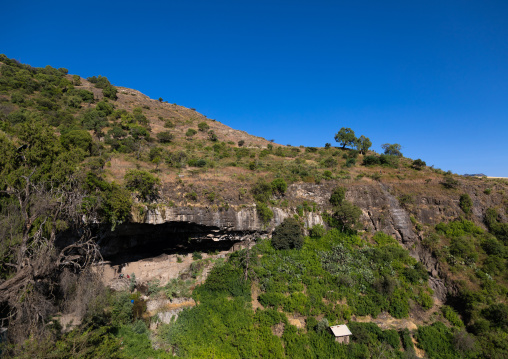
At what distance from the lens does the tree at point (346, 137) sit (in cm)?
5122

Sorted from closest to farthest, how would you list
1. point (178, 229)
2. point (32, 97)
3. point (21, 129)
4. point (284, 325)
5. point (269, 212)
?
1. point (21, 129)
2. point (284, 325)
3. point (178, 229)
4. point (269, 212)
5. point (32, 97)

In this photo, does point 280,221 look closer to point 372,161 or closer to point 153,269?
point 153,269

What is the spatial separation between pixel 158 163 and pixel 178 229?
12226 millimetres

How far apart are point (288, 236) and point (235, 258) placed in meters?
5.70

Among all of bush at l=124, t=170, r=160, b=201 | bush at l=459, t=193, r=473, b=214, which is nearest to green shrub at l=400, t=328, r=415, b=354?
bush at l=459, t=193, r=473, b=214

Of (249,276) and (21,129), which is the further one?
(249,276)

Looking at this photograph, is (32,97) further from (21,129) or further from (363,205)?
(363,205)

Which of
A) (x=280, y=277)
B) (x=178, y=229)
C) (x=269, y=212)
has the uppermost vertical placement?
(x=269, y=212)

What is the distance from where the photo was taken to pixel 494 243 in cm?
2136

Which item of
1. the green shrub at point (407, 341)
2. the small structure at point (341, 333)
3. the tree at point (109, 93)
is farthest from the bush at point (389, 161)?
the tree at point (109, 93)

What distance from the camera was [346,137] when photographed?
51.4m

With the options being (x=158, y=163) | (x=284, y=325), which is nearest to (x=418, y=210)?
(x=284, y=325)

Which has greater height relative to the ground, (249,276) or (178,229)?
(178,229)

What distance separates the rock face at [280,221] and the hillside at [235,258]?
0.44 ft
